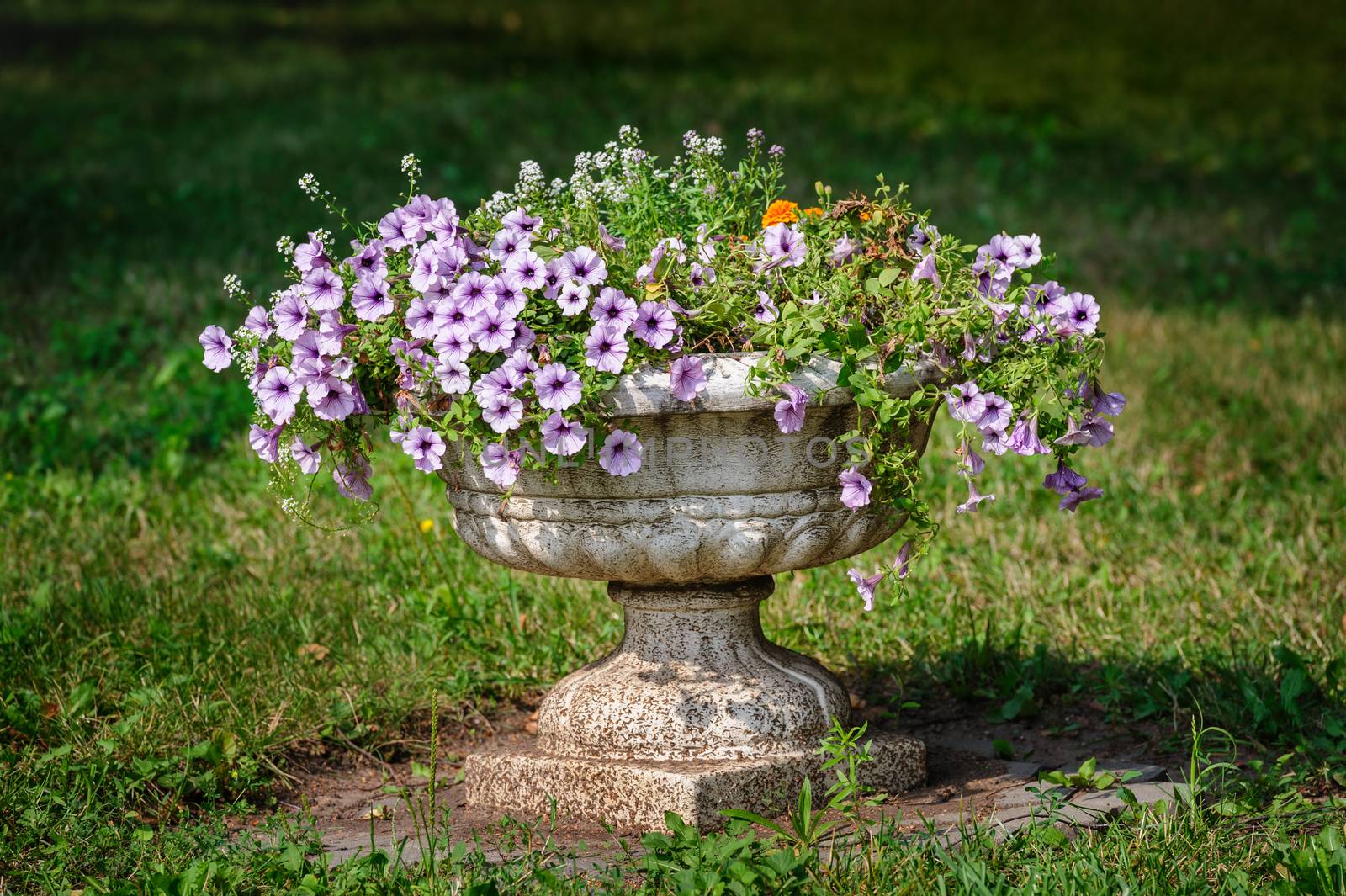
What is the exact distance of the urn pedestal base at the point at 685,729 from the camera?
2893 mm

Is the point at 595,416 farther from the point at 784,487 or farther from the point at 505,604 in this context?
the point at 505,604

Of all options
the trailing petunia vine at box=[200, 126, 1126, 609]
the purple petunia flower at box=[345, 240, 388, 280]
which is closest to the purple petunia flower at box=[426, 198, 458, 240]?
the trailing petunia vine at box=[200, 126, 1126, 609]

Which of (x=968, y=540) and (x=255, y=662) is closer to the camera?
(x=255, y=662)

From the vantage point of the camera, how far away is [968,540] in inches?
185

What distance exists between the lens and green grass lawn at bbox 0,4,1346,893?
2.85m

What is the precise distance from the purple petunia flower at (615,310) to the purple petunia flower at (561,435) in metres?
0.20

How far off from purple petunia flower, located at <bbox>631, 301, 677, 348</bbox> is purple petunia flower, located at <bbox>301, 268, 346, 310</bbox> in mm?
561

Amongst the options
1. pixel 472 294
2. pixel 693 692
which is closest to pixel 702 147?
pixel 472 294

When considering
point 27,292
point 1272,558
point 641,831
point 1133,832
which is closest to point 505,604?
point 641,831

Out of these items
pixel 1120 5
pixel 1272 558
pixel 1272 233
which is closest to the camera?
pixel 1272 558

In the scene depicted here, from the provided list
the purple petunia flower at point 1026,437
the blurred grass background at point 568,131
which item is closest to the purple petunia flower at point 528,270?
the purple petunia flower at point 1026,437

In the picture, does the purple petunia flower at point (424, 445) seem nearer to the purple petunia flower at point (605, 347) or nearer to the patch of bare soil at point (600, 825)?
the purple petunia flower at point (605, 347)

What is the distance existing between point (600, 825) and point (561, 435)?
92 centimetres

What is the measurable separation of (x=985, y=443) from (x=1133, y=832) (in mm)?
811
